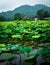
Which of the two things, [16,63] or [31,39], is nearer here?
[16,63]

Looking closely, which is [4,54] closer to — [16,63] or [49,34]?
[16,63]

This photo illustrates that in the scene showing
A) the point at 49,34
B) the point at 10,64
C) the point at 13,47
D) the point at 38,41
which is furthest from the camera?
the point at 49,34

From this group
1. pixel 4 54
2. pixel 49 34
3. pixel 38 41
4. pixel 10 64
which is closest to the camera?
pixel 10 64

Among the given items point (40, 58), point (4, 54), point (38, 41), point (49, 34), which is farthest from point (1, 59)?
point (49, 34)

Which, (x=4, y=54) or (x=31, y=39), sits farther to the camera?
(x=31, y=39)

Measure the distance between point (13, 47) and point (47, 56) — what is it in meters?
0.46

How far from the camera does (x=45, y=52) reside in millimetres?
2373

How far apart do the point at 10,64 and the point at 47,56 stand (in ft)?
1.39

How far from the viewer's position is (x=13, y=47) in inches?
100

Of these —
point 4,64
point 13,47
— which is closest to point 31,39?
point 13,47

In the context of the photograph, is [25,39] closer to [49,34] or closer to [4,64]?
[49,34]

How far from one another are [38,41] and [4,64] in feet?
4.10

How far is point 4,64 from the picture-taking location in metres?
2.31

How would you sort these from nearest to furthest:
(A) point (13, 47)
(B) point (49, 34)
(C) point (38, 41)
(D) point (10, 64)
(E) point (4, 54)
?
(D) point (10, 64), (E) point (4, 54), (A) point (13, 47), (C) point (38, 41), (B) point (49, 34)
